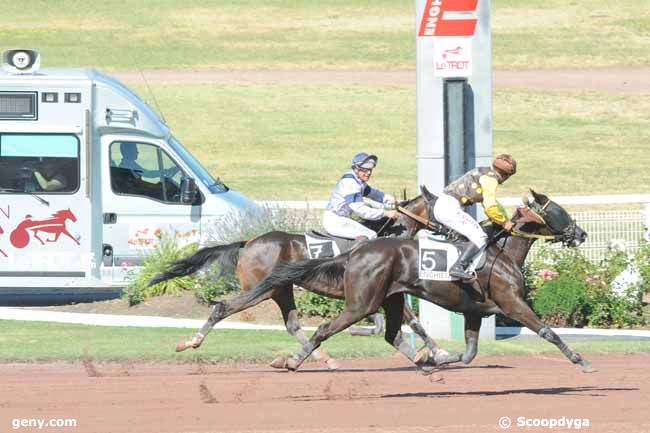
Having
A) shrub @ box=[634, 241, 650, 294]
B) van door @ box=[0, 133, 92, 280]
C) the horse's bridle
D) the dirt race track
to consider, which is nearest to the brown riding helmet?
the horse's bridle

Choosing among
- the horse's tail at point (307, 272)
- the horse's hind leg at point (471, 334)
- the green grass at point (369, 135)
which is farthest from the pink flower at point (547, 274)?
the green grass at point (369, 135)

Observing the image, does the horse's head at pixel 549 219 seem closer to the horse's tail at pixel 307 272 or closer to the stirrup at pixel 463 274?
the stirrup at pixel 463 274

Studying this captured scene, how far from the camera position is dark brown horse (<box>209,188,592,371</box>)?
40.1 ft

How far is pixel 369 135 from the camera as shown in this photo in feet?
122

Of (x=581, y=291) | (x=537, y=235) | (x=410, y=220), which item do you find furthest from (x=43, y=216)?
(x=537, y=235)

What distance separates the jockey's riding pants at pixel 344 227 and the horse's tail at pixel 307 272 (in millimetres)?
994

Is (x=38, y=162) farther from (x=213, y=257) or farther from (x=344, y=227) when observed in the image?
(x=344, y=227)

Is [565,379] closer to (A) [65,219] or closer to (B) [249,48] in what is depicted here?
(A) [65,219]

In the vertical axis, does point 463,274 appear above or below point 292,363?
above

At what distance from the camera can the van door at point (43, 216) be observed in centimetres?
1841

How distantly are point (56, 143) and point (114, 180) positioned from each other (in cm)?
91

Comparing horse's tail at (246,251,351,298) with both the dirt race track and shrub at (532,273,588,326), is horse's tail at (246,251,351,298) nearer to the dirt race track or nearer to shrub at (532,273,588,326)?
the dirt race track

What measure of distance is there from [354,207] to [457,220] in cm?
158

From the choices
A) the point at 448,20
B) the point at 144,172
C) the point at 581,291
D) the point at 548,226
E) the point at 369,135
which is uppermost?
the point at 448,20
